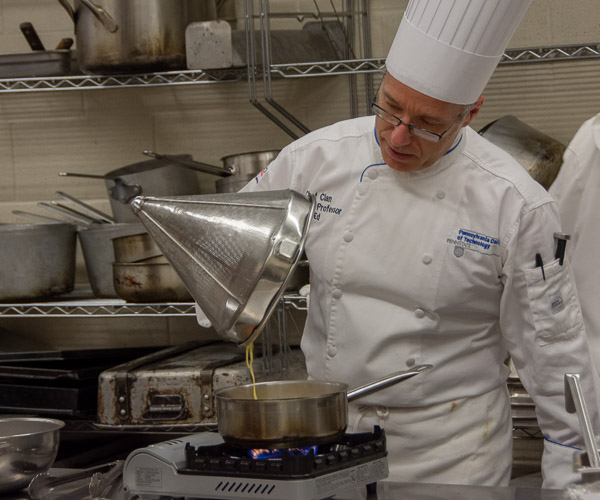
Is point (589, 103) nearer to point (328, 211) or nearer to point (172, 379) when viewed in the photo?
point (328, 211)

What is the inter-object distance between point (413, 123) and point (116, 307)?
117cm

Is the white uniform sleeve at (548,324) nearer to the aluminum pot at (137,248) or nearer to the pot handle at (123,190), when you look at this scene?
the aluminum pot at (137,248)

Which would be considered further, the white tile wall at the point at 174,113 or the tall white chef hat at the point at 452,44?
the white tile wall at the point at 174,113

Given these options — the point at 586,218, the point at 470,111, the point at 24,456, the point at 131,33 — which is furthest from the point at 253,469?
the point at 131,33

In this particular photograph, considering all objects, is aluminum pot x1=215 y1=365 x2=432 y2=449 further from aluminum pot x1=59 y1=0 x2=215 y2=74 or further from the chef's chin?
aluminum pot x1=59 y1=0 x2=215 y2=74

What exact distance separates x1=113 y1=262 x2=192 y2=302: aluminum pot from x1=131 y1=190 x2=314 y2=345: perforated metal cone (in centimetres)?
109

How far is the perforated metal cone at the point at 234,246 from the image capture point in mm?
1049

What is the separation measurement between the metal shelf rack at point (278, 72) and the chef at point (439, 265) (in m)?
0.54

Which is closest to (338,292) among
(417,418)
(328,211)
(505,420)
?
(328,211)

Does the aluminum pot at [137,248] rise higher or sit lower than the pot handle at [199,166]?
lower

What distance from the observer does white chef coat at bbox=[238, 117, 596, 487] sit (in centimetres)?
150

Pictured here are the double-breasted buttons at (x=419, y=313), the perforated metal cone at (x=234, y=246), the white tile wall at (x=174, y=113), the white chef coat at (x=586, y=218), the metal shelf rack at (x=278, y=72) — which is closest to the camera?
the perforated metal cone at (x=234, y=246)

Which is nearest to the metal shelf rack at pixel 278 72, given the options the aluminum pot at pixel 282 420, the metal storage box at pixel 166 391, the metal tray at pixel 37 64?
the metal tray at pixel 37 64

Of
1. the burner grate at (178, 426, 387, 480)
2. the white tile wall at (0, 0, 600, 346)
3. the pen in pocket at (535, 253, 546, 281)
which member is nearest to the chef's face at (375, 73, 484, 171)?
the pen in pocket at (535, 253, 546, 281)
